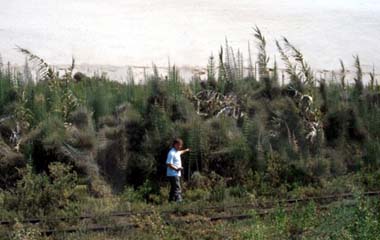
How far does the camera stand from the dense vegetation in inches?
717

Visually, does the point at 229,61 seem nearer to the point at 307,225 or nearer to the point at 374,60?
the point at 307,225

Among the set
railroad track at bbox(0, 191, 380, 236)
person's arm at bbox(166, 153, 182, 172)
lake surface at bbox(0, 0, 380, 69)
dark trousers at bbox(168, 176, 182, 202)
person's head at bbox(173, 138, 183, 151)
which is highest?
lake surface at bbox(0, 0, 380, 69)

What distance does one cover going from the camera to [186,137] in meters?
19.5

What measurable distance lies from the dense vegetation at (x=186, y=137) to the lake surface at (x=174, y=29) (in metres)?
10.1

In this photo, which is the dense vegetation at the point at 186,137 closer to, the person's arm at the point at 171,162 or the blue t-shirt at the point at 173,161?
the blue t-shirt at the point at 173,161

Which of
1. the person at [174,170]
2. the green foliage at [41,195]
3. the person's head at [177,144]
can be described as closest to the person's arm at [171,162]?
the person at [174,170]

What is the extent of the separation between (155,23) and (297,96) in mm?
17317

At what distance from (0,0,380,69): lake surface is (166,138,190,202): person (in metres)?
14.2

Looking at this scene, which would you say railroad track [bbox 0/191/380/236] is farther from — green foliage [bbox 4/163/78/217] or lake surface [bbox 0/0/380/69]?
lake surface [bbox 0/0/380/69]

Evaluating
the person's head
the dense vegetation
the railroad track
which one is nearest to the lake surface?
the dense vegetation

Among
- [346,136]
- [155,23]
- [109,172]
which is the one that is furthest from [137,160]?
[155,23]

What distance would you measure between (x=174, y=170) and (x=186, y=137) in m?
1.86

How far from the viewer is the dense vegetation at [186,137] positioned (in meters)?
18.2

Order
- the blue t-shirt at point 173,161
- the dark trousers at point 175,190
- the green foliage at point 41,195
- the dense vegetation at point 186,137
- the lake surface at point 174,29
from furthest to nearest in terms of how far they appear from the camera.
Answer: the lake surface at point 174,29
the dense vegetation at point 186,137
the blue t-shirt at point 173,161
the dark trousers at point 175,190
the green foliage at point 41,195
